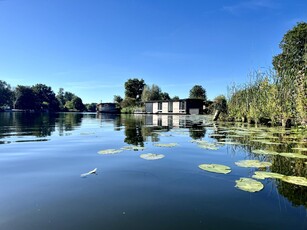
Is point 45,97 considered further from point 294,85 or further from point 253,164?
point 253,164

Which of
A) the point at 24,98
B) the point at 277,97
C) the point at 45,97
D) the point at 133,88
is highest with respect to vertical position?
the point at 133,88

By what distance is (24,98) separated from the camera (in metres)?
67.2

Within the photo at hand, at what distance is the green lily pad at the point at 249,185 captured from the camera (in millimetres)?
2713

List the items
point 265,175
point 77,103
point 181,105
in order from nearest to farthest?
1. point 265,175
2. point 181,105
3. point 77,103

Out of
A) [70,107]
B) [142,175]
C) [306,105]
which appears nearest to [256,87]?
[306,105]

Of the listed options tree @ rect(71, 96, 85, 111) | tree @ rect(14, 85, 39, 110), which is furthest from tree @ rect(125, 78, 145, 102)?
tree @ rect(71, 96, 85, 111)

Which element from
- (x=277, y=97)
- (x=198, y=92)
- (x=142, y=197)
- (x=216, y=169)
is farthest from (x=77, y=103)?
(x=142, y=197)

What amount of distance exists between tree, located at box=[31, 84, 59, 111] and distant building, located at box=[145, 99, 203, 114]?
49.9 metres

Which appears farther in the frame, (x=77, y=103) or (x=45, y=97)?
(x=77, y=103)

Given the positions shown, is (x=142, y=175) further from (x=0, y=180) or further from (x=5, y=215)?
(x=0, y=180)

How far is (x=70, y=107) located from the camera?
8788 centimetres

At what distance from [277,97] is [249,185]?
30.6 feet

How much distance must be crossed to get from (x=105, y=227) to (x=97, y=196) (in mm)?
718

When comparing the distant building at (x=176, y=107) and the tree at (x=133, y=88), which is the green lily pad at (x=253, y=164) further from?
the tree at (x=133, y=88)
